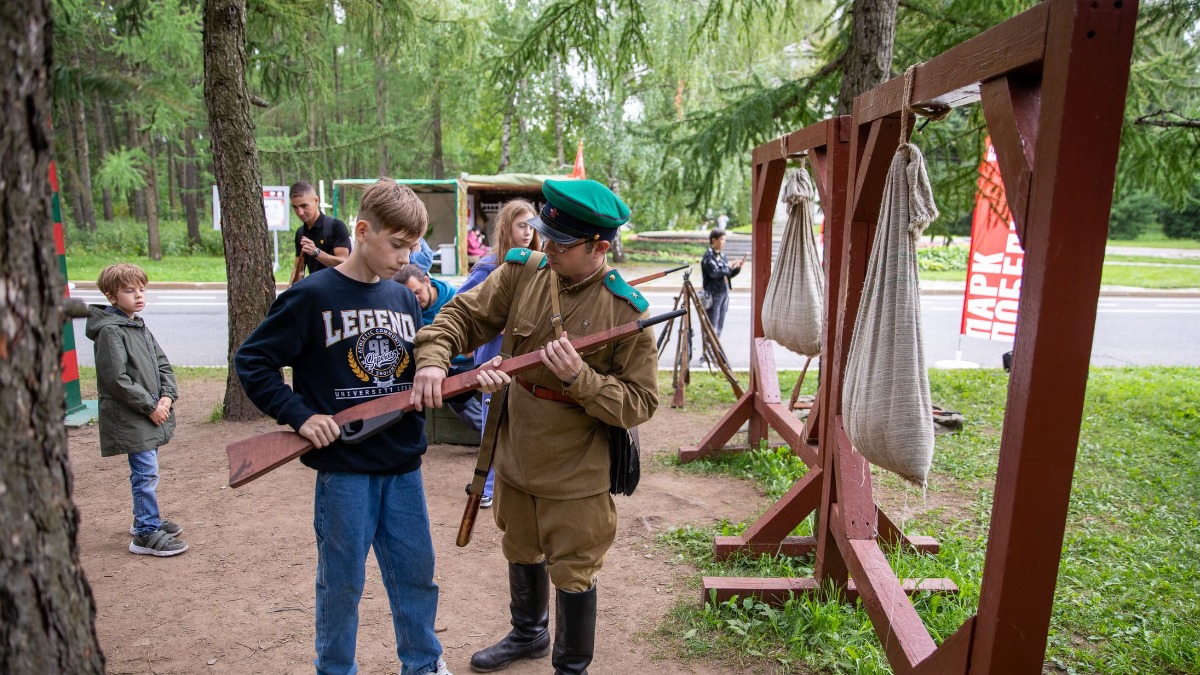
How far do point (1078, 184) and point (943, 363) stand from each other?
352 inches

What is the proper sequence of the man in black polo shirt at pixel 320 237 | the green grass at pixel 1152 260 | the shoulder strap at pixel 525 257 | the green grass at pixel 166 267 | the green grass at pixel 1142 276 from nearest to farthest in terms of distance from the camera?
the shoulder strap at pixel 525 257
the man in black polo shirt at pixel 320 237
the green grass at pixel 166 267
the green grass at pixel 1142 276
the green grass at pixel 1152 260

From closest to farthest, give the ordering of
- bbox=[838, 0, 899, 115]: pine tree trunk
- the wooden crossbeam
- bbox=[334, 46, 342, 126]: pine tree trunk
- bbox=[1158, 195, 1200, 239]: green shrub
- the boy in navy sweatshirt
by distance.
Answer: the boy in navy sweatshirt < the wooden crossbeam < bbox=[838, 0, 899, 115]: pine tree trunk < bbox=[334, 46, 342, 126]: pine tree trunk < bbox=[1158, 195, 1200, 239]: green shrub

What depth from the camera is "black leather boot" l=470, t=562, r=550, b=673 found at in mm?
3027

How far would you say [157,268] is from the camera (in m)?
20.3

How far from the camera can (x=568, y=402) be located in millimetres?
2719

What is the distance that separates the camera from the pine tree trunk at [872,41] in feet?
18.6

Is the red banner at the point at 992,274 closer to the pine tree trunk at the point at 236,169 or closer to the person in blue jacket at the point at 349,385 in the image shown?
the pine tree trunk at the point at 236,169

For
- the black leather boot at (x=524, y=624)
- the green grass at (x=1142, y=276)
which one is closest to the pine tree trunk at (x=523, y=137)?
the green grass at (x=1142, y=276)

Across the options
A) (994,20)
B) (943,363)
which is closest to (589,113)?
(943,363)

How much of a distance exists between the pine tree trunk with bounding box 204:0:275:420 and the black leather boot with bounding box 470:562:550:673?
4.07m

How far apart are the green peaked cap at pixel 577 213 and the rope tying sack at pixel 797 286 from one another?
199cm

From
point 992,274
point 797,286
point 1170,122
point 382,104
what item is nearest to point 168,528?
point 797,286

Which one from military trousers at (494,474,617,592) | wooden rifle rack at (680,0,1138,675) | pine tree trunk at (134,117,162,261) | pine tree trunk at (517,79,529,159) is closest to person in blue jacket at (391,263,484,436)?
military trousers at (494,474,617,592)

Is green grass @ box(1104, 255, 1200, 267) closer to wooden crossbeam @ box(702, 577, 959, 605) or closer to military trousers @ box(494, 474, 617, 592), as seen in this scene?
wooden crossbeam @ box(702, 577, 959, 605)
